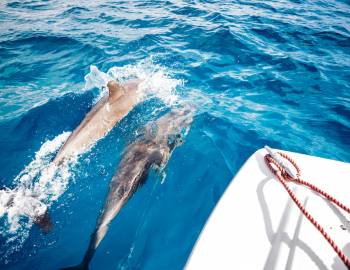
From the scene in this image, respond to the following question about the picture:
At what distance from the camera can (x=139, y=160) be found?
4.78 metres

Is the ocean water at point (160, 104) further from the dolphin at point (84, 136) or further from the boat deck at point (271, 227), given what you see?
the boat deck at point (271, 227)

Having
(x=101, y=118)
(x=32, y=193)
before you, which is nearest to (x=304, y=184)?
(x=32, y=193)

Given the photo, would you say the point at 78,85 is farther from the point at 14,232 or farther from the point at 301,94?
the point at 301,94

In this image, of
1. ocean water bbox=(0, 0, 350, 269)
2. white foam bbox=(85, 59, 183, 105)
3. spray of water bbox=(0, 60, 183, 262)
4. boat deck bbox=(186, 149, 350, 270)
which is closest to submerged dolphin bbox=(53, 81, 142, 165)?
ocean water bbox=(0, 0, 350, 269)

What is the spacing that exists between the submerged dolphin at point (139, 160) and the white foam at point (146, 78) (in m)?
1.03

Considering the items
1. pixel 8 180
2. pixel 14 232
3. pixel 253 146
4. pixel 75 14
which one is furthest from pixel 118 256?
pixel 75 14

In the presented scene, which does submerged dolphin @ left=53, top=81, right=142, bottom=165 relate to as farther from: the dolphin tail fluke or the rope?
the rope

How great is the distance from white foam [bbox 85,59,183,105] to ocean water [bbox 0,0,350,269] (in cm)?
4

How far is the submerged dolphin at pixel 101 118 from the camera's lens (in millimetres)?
5234

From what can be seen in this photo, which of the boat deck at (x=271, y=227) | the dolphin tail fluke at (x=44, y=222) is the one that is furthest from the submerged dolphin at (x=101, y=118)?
the boat deck at (x=271, y=227)

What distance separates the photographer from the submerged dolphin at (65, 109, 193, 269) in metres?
3.77

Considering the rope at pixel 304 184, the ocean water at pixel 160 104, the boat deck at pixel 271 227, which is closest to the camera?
the rope at pixel 304 184

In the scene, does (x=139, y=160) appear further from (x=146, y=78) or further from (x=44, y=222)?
(x=146, y=78)

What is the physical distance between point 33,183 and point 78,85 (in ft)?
12.5
